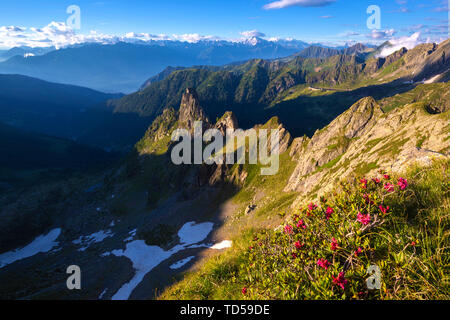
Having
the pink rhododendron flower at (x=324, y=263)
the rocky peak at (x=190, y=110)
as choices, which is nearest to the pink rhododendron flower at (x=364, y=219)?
the pink rhododendron flower at (x=324, y=263)

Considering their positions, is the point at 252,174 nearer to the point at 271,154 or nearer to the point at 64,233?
the point at 271,154

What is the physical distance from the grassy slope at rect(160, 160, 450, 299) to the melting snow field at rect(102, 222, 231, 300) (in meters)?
49.3

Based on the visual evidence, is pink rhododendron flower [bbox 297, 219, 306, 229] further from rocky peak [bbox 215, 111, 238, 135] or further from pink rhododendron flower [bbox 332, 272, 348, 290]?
rocky peak [bbox 215, 111, 238, 135]

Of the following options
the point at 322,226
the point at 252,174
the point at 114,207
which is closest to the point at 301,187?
the point at 252,174

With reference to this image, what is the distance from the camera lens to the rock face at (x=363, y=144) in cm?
3878

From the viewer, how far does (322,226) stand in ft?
20.0

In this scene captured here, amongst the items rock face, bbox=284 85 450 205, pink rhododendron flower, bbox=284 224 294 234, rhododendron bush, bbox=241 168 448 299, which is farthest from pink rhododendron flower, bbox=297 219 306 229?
rock face, bbox=284 85 450 205

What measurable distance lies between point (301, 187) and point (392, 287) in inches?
2497

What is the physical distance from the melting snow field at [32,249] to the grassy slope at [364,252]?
11621 centimetres

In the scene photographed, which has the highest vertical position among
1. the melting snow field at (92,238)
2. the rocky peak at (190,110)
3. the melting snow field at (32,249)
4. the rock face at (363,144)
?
the rocky peak at (190,110)

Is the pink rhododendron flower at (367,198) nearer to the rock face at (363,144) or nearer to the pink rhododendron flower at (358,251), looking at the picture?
the pink rhododendron flower at (358,251)

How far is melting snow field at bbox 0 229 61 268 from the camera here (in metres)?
89.3

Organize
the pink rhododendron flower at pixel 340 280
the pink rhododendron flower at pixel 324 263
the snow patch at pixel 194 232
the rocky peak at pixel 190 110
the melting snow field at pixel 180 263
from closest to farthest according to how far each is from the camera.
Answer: the pink rhododendron flower at pixel 340 280 → the pink rhododendron flower at pixel 324 263 → the melting snow field at pixel 180 263 → the snow patch at pixel 194 232 → the rocky peak at pixel 190 110

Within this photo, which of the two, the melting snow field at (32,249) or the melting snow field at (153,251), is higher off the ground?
the melting snow field at (153,251)
